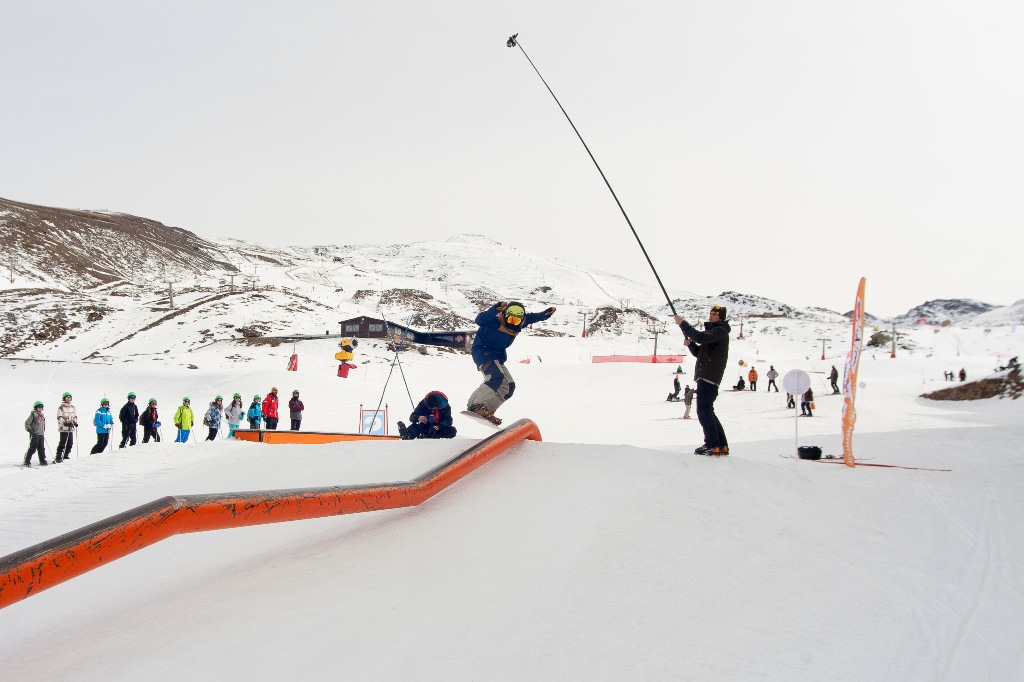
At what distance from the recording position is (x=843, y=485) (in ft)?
19.4

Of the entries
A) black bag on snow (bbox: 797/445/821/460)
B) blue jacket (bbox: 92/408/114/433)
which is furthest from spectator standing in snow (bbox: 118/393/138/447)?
black bag on snow (bbox: 797/445/821/460)

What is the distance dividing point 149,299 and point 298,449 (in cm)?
6837

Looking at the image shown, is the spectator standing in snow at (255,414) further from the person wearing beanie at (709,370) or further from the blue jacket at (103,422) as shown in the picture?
the person wearing beanie at (709,370)

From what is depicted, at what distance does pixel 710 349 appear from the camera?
6.78 metres

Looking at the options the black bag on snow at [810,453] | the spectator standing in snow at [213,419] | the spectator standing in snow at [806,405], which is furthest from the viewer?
the spectator standing in snow at [806,405]

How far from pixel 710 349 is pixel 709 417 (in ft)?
2.32

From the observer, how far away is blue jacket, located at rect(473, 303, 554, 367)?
7926mm

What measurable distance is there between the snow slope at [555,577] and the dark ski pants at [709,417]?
65 cm

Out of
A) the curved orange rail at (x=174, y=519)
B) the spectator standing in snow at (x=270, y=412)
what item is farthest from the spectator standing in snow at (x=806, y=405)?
the curved orange rail at (x=174, y=519)

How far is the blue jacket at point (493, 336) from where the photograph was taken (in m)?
7.93

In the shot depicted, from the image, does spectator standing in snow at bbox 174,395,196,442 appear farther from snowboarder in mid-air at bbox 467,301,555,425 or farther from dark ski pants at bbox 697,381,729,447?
dark ski pants at bbox 697,381,729,447

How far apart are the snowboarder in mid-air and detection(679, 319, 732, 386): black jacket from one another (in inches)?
71.6

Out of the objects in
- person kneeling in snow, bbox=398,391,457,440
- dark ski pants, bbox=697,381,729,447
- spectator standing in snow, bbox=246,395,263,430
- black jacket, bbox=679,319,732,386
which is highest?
black jacket, bbox=679,319,732,386

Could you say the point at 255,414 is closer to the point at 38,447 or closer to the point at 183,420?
the point at 183,420
